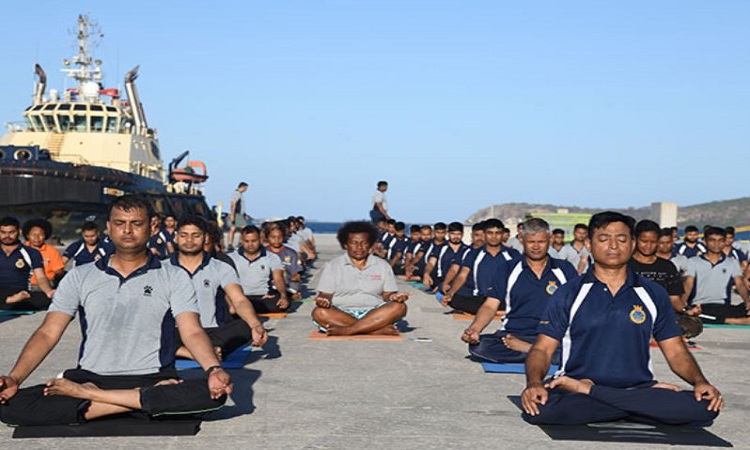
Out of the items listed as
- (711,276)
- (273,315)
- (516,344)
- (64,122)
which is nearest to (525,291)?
(516,344)

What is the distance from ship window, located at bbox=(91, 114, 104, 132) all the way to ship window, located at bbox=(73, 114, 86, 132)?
463mm

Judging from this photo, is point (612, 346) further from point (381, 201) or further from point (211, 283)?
point (381, 201)

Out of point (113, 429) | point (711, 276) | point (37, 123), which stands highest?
point (37, 123)

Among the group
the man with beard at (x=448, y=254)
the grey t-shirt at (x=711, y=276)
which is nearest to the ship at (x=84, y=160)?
the man with beard at (x=448, y=254)

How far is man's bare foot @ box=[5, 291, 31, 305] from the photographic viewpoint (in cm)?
1471

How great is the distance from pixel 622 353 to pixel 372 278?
18.6 feet

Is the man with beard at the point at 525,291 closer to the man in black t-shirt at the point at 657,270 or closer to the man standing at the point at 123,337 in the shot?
the man in black t-shirt at the point at 657,270

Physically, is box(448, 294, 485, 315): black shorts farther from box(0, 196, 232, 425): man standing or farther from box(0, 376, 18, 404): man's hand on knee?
box(0, 376, 18, 404): man's hand on knee

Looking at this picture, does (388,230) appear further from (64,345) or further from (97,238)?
(64,345)

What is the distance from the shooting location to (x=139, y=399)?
248 inches

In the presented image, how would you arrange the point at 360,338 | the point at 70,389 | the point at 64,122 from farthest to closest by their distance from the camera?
the point at 64,122, the point at 360,338, the point at 70,389

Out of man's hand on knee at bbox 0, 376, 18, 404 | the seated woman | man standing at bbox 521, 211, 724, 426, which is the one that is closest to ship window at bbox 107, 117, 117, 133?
the seated woman

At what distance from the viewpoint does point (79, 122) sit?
155ft

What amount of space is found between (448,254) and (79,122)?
106 ft
